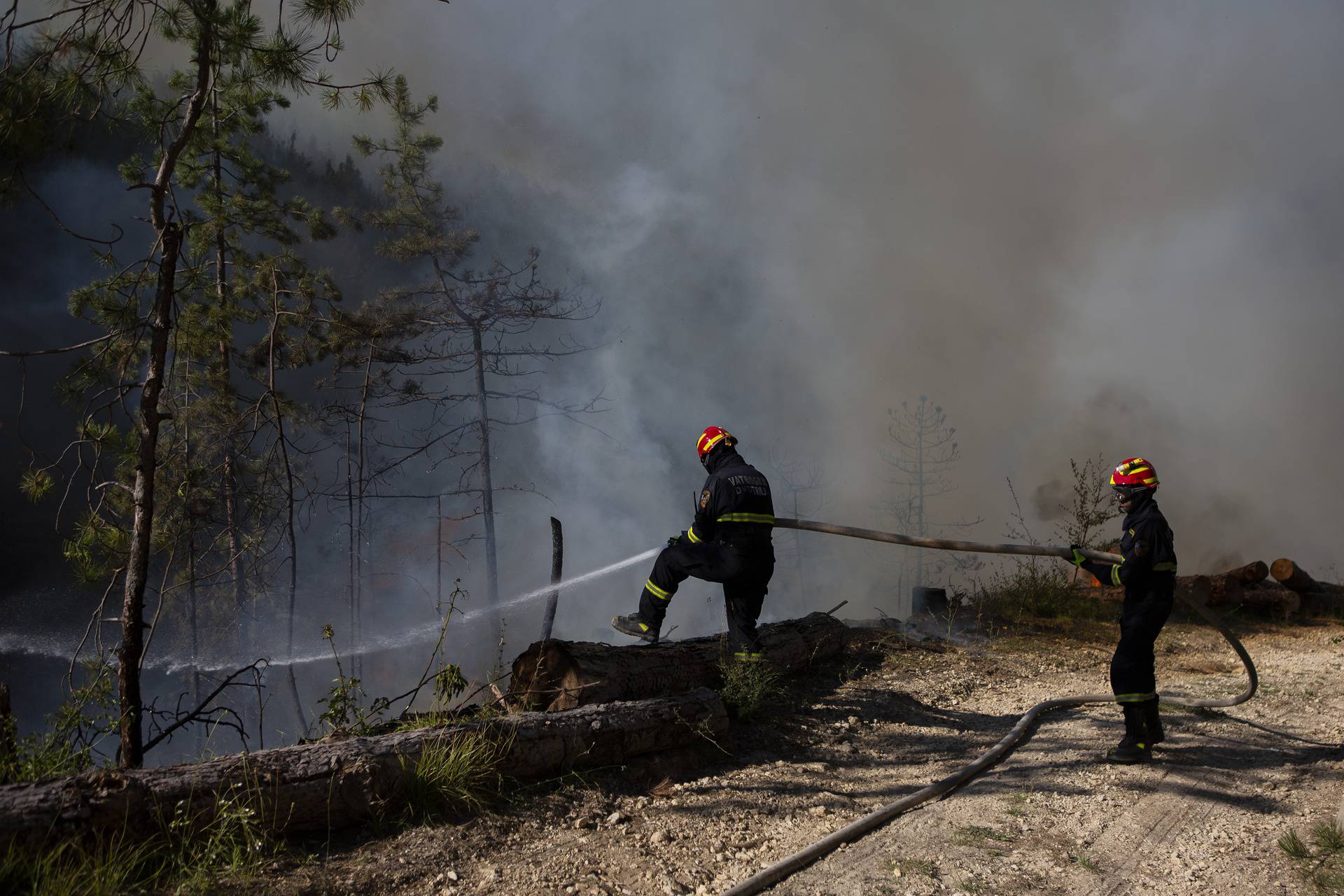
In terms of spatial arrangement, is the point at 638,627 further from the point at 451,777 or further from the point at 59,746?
the point at 59,746

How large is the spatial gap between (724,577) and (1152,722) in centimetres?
287

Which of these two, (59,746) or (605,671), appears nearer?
(59,746)

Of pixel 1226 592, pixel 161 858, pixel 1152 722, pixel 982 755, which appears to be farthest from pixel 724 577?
pixel 1226 592

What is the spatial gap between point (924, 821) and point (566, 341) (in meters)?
32.5

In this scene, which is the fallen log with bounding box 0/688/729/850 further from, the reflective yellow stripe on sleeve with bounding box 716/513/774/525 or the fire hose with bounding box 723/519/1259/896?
the reflective yellow stripe on sleeve with bounding box 716/513/774/525

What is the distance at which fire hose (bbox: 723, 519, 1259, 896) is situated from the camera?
11.7 ft

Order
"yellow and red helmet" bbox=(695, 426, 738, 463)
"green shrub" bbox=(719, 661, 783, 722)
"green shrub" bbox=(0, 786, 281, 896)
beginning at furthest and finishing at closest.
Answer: "yellow and red helmet" bbox=(695, 426, 738, 463)
"green shrub" bbox=(719, 661, 783, 722)
"green shrub" bbox=(0, 786, 281, 896)

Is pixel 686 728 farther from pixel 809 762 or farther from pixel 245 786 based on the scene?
pixel 245 786

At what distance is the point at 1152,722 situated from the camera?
518cm

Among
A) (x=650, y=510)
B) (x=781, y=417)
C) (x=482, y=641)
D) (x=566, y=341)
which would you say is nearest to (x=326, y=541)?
(x=482, y=641)

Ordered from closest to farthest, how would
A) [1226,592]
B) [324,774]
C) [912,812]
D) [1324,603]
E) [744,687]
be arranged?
[324,774], [912,812], [744,687], [1226,592], [1324,603]

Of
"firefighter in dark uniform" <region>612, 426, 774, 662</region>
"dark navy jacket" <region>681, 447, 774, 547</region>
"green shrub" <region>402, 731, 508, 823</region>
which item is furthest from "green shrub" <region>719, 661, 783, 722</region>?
"green shrub" <region>402, 731, 508, 823</region>

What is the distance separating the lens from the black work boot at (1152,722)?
514cm

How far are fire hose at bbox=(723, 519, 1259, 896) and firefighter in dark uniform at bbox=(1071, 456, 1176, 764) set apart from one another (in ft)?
0.50
